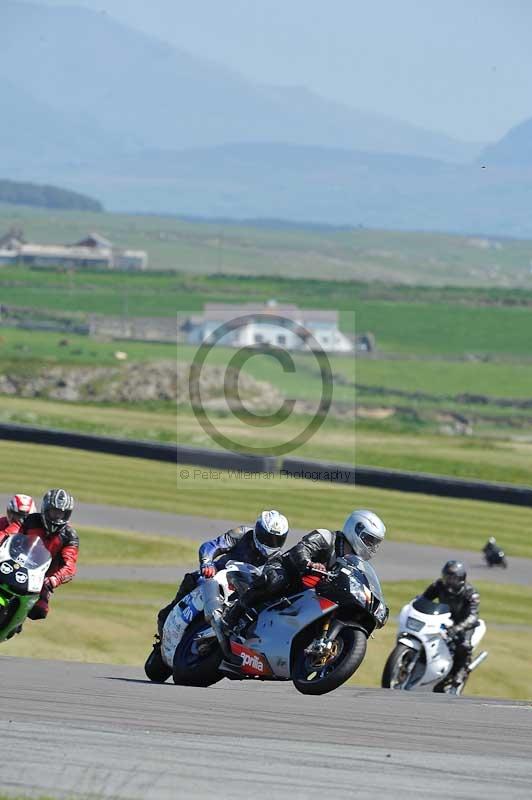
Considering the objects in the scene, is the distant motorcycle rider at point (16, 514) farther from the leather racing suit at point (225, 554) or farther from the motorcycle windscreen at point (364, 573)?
the motorcycle windscreen at point (364, 573)

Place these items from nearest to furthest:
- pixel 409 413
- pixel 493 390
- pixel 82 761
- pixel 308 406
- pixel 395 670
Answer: pixel 82 761 < pixel 395 670 < pixel 308 406 < pixel 409 413 < pixel 493 390

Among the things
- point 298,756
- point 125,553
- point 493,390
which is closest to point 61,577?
point 298,756

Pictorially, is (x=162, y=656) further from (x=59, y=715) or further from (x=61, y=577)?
(x=59, y=715)

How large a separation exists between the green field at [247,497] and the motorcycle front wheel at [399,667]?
18200 mm

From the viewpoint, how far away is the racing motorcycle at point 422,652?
15.5m

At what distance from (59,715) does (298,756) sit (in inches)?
68.4

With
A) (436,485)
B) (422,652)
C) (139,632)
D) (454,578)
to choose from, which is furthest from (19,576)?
(436,485)

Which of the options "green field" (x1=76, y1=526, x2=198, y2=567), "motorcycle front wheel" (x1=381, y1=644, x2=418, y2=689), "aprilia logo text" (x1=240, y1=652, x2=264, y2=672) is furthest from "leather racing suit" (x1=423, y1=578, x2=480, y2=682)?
"green field" (x1=76, y1=526, x2=198, y2=567)

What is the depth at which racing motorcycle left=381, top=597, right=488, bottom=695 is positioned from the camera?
15461mm

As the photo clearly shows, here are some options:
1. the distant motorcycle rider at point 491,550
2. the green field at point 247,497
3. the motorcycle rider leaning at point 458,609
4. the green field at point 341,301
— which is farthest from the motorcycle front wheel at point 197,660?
the green field at point 341,301

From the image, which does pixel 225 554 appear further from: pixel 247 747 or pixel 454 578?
pixel 454 578

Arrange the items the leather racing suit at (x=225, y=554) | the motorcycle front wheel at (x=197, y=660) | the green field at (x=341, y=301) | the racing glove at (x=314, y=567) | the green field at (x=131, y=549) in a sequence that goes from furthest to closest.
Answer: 1. the green field at (x=341, y=301)
2. the green field at (x=131, y=549)
3. the leather racing suit at (x=225, y=554)
4. the motorcycle front wheel at (x=197, y=660)
5. the racing glove at (x=314, y=567)

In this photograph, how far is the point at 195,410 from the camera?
69562 millimetres

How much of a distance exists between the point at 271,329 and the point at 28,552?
4011 inches
